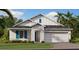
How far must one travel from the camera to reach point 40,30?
31.1ft

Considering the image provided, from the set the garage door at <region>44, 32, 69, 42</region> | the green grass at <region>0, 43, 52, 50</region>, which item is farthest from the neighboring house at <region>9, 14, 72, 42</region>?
the green grass at <region>0, 43, 52, 50</region>

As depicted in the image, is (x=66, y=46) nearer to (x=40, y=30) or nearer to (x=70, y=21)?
(x=70, y=21)

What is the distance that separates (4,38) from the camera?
30.9 feet

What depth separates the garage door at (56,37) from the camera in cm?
945

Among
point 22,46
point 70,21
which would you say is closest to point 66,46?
point 70,21

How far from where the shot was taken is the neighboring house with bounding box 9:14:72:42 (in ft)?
30.9

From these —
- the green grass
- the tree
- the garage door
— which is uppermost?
the tree

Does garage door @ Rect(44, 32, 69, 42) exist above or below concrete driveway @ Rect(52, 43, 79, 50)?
above

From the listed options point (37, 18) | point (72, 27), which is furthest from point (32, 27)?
point (72, 27)

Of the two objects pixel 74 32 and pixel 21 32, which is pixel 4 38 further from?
pixel 74 32

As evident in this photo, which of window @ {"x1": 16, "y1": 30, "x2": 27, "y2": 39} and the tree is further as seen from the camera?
window @ {"x1": 16, "y1": 30, "x2": 27, "y2": 39}

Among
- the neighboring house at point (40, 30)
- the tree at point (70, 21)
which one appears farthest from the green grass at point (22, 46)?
the tree at point (70, 21)

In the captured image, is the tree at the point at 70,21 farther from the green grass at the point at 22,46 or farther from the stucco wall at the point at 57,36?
the green grass at the point at 22,46

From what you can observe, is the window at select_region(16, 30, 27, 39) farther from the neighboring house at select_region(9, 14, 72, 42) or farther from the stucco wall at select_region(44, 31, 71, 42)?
the stucco wall at select_region(44, 31, 71, 42)
